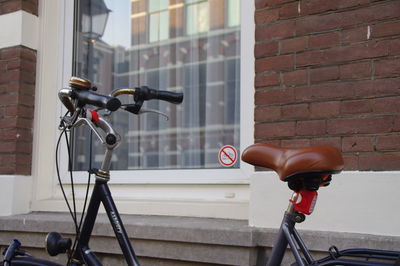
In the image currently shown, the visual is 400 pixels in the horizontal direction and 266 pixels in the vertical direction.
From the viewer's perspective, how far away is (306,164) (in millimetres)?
1765

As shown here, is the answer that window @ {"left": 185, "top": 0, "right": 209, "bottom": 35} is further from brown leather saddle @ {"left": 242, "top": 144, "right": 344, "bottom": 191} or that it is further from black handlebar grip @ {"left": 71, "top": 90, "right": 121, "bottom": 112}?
brown leather saddle @ {"left": 242, "top": 144, "right": 344, "bottom": 191}

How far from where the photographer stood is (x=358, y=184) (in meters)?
2.56

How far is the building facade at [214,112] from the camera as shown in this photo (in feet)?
8.45

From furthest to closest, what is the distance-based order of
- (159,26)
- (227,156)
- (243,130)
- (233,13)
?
(159,26) → (233,13) → (227,156) → (243,130)

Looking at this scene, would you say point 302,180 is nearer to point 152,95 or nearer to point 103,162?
point 152,95

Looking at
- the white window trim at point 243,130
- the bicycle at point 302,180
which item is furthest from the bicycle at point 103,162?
the white window trim at point 243,130

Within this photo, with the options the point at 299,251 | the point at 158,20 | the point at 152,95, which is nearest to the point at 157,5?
the point at 158,20

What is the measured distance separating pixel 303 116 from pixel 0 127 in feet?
7.90

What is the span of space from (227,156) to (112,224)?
1407mm

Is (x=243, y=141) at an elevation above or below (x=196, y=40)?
below

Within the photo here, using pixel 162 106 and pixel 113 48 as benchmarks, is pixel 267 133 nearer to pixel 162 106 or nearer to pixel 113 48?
pixel 162 106

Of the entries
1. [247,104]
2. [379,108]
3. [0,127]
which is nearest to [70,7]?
[0,127]

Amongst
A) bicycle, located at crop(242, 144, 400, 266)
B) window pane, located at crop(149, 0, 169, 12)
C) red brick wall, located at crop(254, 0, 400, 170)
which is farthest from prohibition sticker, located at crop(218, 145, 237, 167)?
bicycle, located at crop(242, 144, 400, 266)

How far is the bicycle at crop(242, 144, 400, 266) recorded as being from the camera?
5.76 feet
